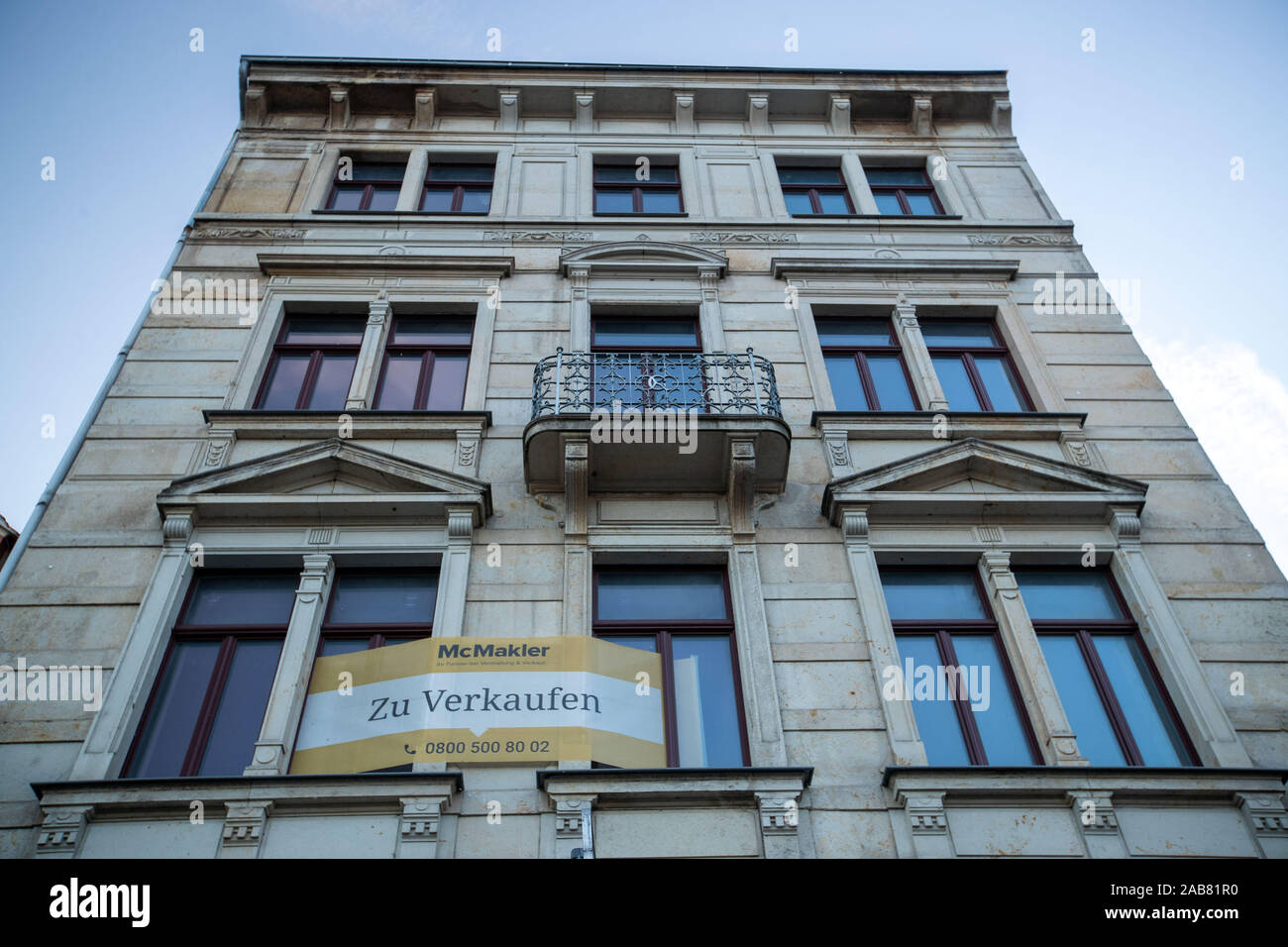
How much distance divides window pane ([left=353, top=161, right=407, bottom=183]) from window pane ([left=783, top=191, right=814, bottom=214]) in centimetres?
600

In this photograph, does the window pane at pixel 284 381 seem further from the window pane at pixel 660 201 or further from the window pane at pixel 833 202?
the window pane at pixel 833 202

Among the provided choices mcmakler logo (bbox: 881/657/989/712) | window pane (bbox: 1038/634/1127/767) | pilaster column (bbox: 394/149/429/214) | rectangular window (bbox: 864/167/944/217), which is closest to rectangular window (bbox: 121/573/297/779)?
mcmakler logo (bbox: 881/657/989/712)

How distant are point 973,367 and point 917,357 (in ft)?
2.59

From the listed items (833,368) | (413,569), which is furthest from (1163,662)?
(413,569)

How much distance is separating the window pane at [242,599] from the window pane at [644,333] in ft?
16.0

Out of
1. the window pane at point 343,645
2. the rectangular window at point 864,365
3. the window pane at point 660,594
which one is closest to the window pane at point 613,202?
the rectangular window at point 864,365

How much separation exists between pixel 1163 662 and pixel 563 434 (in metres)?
6.00

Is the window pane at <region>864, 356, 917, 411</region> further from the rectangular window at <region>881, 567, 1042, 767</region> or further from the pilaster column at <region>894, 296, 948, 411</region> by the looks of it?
the rectangular window at <region>881, 567, 1042, 767</region>

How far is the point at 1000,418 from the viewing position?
11.2 meters

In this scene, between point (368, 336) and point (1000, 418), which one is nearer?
point (1000, 418)

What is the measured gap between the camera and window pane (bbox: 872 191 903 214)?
49.3 ft

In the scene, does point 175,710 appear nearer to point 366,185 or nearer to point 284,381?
point 284,381
